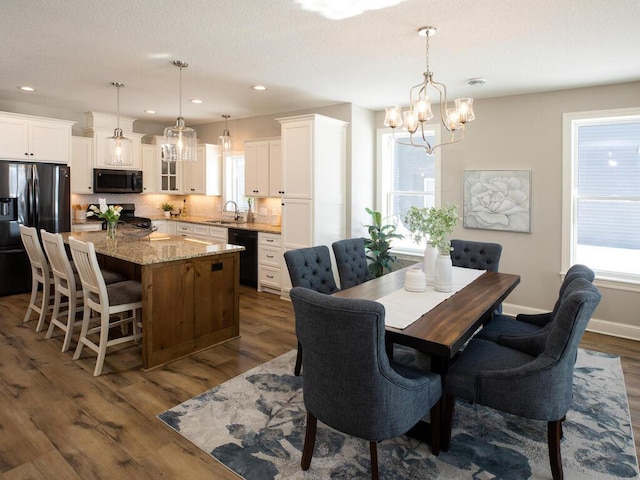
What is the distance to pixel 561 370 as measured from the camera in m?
2.02

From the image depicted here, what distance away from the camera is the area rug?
2180 mm

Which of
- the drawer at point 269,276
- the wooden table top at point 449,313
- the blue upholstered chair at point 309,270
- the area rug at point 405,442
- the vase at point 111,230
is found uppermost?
the vase at point 111,230

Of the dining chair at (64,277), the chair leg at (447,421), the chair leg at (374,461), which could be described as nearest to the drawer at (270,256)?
the dining chair at (64,277)

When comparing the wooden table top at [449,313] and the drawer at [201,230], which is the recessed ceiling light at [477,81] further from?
the drawer at [201,230]

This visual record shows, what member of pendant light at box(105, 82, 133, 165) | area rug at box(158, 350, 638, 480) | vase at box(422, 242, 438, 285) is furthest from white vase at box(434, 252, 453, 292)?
pendant light at box(105, 82, 133, 165)

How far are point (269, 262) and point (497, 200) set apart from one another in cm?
301

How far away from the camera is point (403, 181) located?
19.0 feet

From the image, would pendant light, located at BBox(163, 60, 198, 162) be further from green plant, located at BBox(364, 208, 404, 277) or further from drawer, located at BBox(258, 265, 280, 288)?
green plant, located at BBox(364, 208, 404, 277)

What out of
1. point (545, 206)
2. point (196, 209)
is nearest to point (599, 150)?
point (545, 206)

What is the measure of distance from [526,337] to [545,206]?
266 cm

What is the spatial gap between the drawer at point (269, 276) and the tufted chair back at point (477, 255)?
8.04ft

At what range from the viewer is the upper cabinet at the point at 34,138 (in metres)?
5.30

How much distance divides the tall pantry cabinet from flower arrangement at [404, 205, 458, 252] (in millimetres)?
2312

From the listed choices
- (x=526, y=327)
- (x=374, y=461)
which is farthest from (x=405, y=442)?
(x=526, y=327)
